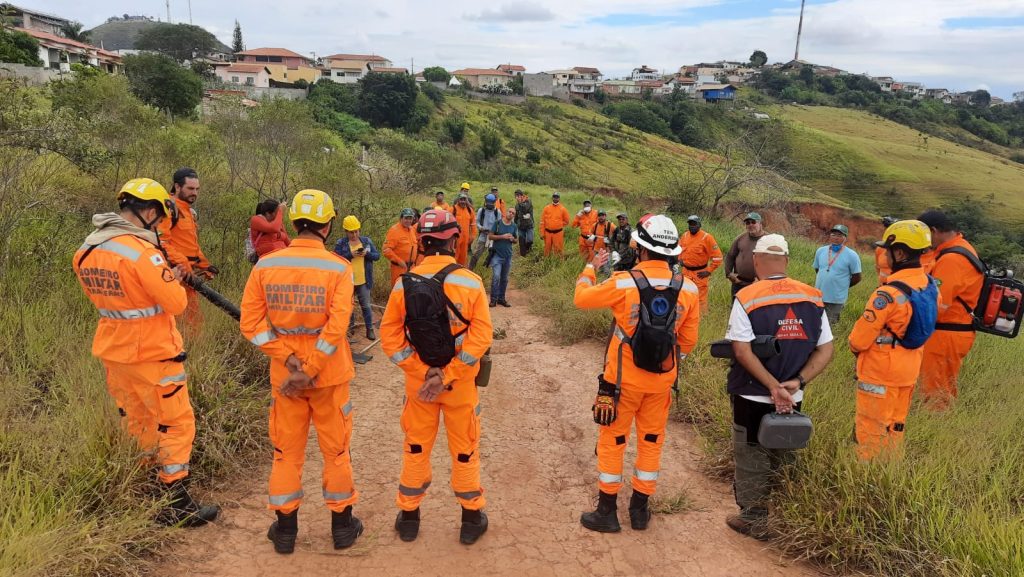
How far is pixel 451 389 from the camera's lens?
123 inches

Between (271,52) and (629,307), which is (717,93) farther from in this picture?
(629,307)

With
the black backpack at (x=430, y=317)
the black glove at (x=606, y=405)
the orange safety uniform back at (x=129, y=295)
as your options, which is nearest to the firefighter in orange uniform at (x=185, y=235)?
the orange safety uniform back at (x=129, y=295)

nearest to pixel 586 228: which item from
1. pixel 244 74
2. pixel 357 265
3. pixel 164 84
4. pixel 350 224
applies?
pixel 357 265

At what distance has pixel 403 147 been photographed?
2420 cm

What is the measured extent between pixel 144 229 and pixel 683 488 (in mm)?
3921

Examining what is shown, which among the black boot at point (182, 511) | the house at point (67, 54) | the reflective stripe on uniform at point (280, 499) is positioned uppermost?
the house at point (67, 54)

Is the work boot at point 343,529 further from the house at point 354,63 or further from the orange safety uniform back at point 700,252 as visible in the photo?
the house at point 354,63

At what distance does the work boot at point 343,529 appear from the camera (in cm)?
313

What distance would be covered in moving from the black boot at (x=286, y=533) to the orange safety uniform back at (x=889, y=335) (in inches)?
149

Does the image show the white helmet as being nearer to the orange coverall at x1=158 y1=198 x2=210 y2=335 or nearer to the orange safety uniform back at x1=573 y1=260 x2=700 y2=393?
the orange safety uniform back at x1=573 y1=260 x2=700 y2=393

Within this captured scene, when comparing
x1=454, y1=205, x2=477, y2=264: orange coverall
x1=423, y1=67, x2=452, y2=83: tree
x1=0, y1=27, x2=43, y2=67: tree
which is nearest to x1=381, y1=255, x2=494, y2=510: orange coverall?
x1=454, y1=205, x2=477, y2=264: orange coverall

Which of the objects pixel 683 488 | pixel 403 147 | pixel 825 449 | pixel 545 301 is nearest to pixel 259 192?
pixel 545 301

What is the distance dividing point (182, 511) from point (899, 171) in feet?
215

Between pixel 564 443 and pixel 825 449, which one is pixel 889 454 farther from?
pixel 564 443
